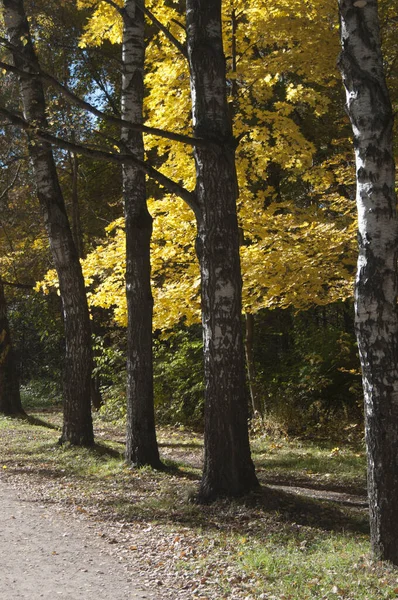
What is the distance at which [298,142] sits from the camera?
11805mm

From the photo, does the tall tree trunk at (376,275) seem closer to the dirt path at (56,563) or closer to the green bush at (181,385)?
the dirt path at (56,563)

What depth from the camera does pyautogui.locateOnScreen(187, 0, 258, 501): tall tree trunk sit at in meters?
7.32

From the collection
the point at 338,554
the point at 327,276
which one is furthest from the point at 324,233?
the point at 338,554

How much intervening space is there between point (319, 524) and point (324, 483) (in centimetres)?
286

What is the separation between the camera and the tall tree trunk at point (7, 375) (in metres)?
17.2

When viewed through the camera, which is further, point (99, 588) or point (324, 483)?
point (324, 483)

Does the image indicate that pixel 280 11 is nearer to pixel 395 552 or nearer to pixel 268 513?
pixel 268 513

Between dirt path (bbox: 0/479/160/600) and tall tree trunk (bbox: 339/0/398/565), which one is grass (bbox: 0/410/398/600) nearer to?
dirt path (bbox: 0/479/160/600)

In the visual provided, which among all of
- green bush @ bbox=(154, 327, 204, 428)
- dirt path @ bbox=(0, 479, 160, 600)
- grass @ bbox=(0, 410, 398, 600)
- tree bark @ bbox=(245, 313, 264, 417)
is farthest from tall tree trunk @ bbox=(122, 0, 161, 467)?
green bush @ bbox=(154, 327, 204, 428)

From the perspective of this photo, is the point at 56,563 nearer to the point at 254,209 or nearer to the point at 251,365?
the point at 254,209

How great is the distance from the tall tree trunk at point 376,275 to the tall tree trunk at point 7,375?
13.4 m

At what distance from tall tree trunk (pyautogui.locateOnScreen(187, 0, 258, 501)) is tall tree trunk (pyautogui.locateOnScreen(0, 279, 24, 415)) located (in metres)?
11.0

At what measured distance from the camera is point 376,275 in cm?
522

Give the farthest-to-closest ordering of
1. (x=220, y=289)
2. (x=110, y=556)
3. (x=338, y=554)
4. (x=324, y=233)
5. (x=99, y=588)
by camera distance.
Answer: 1. (x=324, y=233)
2. (x=220, y=289)
3. (x=110, y=556)
4. (x=338, y=554)
5. (x=99, y=588)
